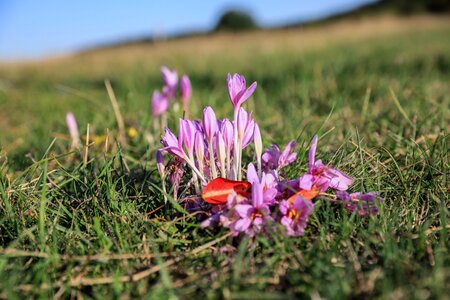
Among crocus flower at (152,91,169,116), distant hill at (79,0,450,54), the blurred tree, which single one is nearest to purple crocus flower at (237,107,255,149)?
crocus flower at (152,91,169,116)

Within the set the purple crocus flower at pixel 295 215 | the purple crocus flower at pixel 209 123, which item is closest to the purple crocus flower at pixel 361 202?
the purple crocus flower at pixel 295 215

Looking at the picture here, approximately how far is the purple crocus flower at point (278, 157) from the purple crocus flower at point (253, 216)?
0.93ft

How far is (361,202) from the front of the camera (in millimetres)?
1222

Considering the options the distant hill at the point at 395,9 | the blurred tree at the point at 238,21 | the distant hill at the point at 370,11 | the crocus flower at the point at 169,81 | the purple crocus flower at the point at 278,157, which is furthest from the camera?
the blurred tree at the point at 238,21

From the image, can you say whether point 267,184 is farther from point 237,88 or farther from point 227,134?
point 237,88

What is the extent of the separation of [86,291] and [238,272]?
1.33 feet

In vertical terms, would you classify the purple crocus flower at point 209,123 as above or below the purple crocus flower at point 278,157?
above

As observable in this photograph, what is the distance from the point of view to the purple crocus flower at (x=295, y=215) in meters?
1.15

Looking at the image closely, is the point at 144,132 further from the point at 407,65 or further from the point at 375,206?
the point at 407,65

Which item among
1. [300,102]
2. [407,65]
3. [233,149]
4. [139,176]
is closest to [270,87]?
[300,102]

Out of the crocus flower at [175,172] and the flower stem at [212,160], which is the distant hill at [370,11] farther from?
the flower stem at [212,160]

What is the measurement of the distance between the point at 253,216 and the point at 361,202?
12.5 inches

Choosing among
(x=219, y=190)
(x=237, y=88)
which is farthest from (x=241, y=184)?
(x=237, y=88)

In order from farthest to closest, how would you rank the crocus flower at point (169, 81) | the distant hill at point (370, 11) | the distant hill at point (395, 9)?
the distant hill at point (370, 11), the distant hill at point (395, 9), the crocus flower at point (169, 81)
